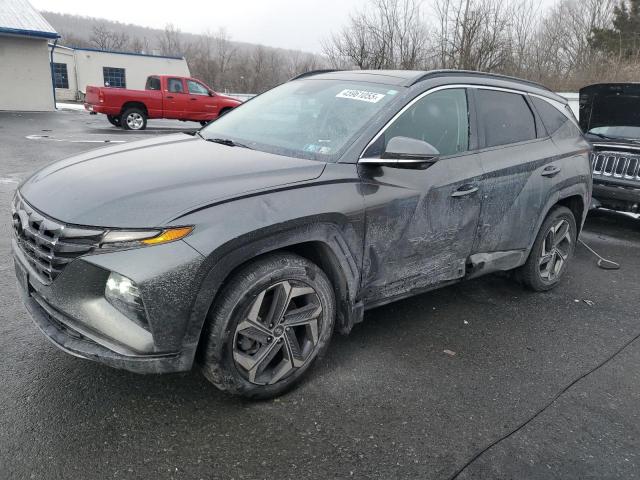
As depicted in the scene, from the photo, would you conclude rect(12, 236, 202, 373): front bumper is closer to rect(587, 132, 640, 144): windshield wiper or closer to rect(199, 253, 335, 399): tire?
rect(199, 253, 335, 399): tire

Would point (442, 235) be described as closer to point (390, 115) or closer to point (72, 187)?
point (390, 115)

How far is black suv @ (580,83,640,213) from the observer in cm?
612

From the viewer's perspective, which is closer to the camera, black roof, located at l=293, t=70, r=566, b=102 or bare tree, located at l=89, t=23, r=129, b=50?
black roof, located at l=293, t=70, r=566, b=102

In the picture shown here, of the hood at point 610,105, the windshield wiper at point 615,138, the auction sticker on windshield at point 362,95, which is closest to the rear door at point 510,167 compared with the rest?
the auction sticker on windshield at point 362,95

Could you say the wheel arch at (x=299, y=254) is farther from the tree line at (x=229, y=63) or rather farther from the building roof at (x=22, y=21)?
the tree line at (x=229, y=63)

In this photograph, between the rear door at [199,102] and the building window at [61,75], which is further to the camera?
the building window at [61,75]

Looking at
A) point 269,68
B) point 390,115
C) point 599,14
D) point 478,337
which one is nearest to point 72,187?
point 390,115

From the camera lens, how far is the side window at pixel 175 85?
17.9 metres

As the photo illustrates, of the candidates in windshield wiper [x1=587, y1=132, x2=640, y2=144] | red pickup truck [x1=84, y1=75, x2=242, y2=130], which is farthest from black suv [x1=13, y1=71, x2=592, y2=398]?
red pickup truck [x1=84, y1=75, x2=242, y2=130]

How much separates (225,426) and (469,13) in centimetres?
2159

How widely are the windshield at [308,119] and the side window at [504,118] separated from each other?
0.85 meters

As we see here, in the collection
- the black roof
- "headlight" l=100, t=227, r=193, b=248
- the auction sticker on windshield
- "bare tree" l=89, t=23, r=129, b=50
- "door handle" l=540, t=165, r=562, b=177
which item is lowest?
"headlight" l=100, t=227, r=193, b=248

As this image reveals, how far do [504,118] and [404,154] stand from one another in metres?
1.48

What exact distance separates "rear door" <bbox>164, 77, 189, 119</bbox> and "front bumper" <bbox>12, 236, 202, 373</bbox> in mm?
16618
